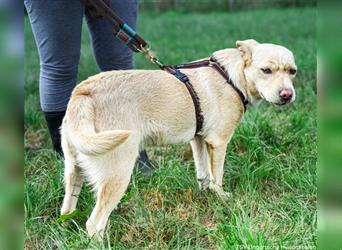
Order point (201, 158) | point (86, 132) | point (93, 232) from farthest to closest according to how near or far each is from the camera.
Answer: point (201, 158), point (93, 232), point (86, 132)

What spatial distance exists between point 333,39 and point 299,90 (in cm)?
415

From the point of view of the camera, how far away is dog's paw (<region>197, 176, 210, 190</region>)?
296cm

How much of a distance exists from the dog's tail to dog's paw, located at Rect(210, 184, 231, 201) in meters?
0.92

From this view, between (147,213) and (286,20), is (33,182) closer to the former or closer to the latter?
(147,213)

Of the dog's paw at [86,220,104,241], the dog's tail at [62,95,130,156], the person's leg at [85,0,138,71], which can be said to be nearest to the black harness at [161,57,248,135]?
the person's leg at [85,0,138,71]

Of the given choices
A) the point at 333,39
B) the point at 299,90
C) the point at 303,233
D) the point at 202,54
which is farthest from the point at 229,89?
the point at 202,54

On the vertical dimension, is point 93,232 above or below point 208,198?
above

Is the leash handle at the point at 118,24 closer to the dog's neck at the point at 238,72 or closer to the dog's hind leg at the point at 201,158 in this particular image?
the dog's neck at the point at 238,72

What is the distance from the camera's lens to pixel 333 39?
3.26 feet

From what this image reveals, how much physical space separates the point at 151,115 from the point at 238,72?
2.22ft

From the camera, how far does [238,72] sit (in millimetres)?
2918

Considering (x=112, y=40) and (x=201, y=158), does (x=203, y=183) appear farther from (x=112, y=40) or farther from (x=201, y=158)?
(x=112, y=40)

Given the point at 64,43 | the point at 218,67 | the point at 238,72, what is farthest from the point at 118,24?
the point at 238,72

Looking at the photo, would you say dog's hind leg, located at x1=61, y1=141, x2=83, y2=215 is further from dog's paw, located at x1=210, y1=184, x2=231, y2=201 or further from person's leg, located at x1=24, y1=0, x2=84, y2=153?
dog's paw, located at x1=210, y1=184, x2=231, y2=201
